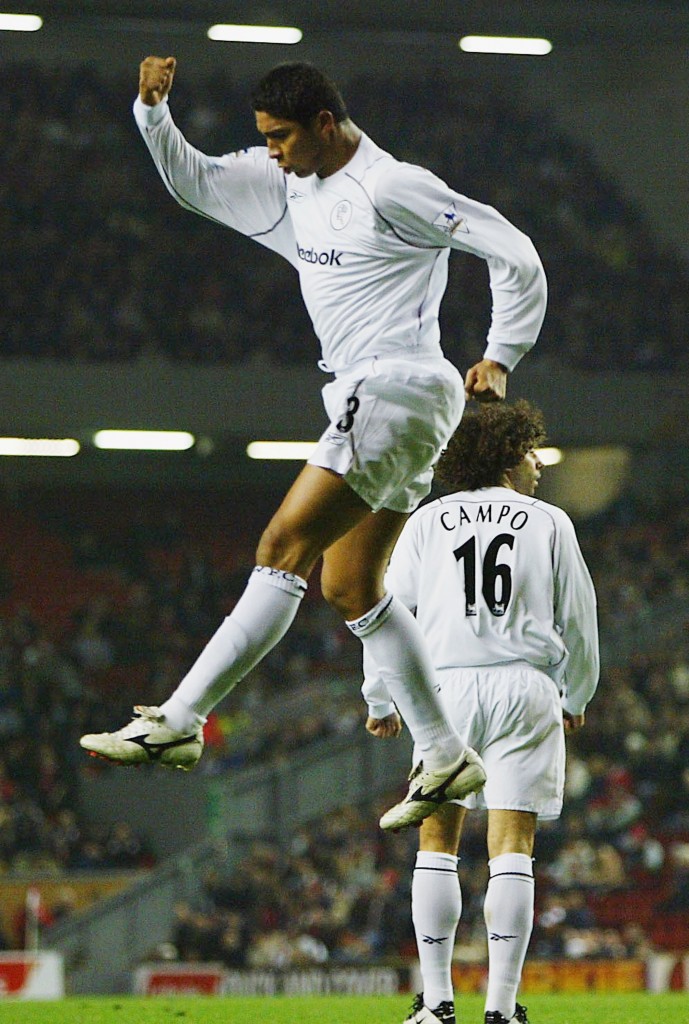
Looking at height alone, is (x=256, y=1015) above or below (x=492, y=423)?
below

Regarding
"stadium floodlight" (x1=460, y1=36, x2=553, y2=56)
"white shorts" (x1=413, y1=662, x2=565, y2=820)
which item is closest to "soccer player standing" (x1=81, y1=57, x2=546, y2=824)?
"white shorts" (x1=413, y1=662, x2=565, y2=820)

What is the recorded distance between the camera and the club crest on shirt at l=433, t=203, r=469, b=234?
14.0 feet

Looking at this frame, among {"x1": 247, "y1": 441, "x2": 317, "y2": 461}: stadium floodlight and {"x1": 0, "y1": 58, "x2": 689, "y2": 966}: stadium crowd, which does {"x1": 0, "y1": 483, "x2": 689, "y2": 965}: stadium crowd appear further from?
{"x1": 247, "y1": 441, "x2": 317, "y2": 461}: stadium floodlight

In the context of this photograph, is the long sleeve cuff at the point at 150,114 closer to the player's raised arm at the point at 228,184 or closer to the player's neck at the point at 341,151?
the player's raised arm at the point at 228,184

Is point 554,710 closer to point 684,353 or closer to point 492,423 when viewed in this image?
point 492,423

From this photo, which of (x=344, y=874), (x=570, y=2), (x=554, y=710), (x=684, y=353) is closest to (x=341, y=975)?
(x=344, y=874)

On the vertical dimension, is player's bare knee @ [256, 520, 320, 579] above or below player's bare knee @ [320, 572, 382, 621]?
above

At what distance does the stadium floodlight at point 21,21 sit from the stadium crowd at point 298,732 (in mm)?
7770

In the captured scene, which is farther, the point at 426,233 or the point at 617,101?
the point at 617,101

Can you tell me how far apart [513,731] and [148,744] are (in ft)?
4.26

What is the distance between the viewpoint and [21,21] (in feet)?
59.4

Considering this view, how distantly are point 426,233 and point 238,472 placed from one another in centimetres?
2033

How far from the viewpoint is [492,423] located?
502 cm

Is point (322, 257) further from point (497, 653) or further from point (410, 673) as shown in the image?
point (497, 653)
